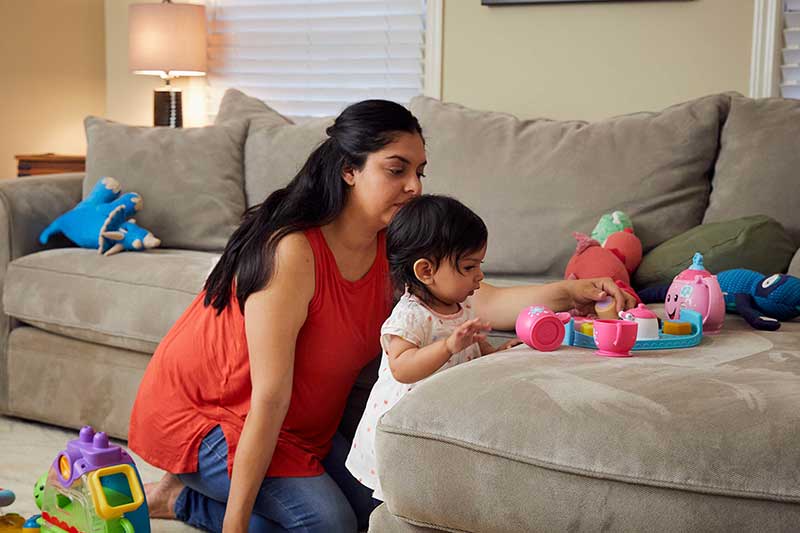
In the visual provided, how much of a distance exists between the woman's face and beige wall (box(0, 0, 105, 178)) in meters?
2.99

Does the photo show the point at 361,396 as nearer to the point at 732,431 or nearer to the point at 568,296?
the point at 568,296

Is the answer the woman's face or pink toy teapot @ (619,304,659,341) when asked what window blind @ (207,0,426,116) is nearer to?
the woman's face

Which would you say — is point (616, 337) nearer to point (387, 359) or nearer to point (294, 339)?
point (387, 359)

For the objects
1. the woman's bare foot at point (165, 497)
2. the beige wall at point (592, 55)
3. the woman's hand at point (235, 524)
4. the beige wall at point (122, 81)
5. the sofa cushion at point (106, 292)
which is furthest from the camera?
the beige wall at point (122, 81)

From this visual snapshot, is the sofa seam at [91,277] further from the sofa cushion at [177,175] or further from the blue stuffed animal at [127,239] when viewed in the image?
the sofa cushion at [177,175]

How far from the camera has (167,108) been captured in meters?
4.18

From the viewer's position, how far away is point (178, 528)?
2.24 meters

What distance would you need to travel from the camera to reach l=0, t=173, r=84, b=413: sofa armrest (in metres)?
3.01

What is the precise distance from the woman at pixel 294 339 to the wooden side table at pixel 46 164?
231 cm

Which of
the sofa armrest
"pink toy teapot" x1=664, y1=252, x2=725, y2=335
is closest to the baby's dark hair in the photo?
"pink toy teapot" x1=664, y1=252, x2=725, y2=335

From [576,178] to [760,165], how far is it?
48 cm

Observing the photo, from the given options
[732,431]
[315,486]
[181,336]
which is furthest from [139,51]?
[732,431]

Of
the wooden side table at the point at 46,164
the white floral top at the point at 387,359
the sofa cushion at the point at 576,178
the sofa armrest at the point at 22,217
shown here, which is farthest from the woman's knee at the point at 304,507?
the wooden side table at the point at 46,164

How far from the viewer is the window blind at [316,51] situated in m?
Result: 3.95
